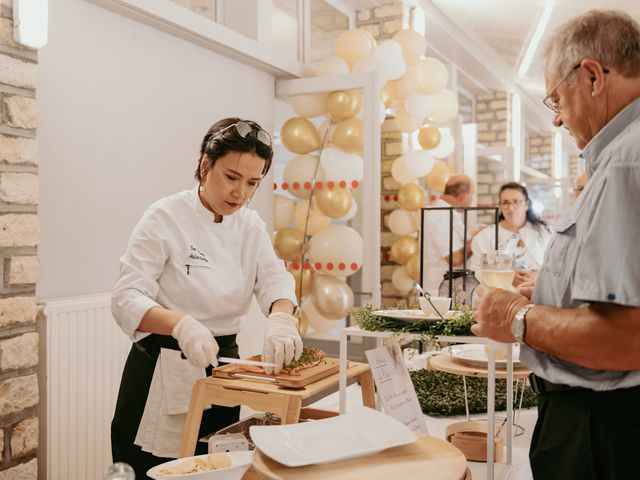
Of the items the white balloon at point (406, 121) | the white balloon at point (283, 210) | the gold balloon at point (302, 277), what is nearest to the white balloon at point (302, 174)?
the white balloon at point (283, 210)

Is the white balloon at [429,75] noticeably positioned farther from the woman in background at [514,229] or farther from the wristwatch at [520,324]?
the wristwatch at [520,324]

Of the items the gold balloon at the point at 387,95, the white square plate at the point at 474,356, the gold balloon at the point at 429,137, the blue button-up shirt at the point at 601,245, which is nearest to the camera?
the blue button-up shirt at the point at 601,245

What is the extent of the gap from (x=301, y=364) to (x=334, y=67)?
111 inches

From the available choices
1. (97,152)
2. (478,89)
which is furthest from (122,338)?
(478,89)

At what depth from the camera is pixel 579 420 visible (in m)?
1.06

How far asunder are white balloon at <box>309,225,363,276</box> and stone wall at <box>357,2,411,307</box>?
5.28ft

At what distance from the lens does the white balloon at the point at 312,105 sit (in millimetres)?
3979

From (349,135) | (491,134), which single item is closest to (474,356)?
(349,135)

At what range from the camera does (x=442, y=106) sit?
188 inches

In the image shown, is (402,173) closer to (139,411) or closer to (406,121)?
(406,121)

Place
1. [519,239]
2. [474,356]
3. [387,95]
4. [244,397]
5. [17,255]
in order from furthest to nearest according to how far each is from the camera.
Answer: [519,239] < [387,95] < [17,255] < [474,356] < [244,397]

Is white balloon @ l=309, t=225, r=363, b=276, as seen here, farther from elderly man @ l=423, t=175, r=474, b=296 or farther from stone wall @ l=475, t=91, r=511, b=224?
stone wall @ l=475, t=91, r=511, b=224

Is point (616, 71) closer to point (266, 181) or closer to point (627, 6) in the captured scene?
point (266, 181)

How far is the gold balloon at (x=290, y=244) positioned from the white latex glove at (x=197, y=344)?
7.74 ft
